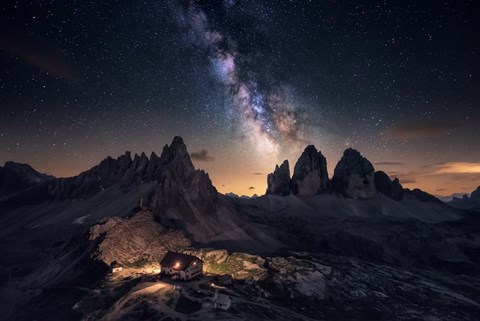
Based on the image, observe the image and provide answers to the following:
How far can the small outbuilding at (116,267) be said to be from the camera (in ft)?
309

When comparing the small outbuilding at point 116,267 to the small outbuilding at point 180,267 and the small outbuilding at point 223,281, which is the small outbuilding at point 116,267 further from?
the small outbuilding at point 223,281

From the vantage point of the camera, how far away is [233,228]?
568 feet

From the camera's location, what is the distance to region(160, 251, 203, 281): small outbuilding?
265ft

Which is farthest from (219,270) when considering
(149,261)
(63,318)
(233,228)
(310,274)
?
(233,228)

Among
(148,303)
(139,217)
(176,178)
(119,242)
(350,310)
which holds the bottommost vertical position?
(350,310)

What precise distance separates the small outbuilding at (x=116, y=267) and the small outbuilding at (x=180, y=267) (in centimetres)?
1896

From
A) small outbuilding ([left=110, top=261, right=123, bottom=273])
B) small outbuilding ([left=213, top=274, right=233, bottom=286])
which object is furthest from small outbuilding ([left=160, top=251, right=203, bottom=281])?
small outbuilding ([left=110, top=261, right=123, bottom=273])

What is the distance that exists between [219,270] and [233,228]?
74.3 metres

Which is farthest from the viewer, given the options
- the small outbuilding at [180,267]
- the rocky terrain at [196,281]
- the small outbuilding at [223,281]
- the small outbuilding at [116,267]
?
the small outbuilding at [116,267]

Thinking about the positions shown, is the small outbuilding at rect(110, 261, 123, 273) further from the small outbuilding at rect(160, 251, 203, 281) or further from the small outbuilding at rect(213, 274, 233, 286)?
the small outbuilding at rect(213, 274, 233, 286)

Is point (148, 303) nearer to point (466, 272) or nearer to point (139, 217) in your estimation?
point (139, 217)

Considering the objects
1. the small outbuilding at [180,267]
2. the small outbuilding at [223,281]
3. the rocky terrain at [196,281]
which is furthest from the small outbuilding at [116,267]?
the small outbuilding at [223,281]

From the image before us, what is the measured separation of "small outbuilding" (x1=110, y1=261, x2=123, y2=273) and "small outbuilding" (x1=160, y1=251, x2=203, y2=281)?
1896 centimetres

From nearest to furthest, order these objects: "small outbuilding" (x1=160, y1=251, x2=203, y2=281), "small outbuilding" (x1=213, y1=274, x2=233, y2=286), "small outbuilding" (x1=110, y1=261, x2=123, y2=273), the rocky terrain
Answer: the rocky terrain < "small outbuilding" (x1=160, y1=251, x2=203, y2=281) < "small outbuilding" (x1=213, y1=274, x2=233, y2=286) < "small outbuilding" (x1=110, y1=261, x2=123, y2=273)
